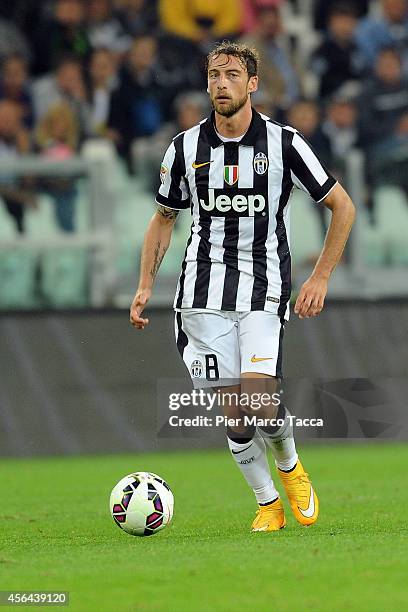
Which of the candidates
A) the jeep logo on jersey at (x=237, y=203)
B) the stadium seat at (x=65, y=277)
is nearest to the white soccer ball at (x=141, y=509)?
the jeep logo on jersey at (x=237, y=203)

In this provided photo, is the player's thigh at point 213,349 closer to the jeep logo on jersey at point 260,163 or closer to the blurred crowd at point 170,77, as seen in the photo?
the jeep logo on jersey at point 260,163

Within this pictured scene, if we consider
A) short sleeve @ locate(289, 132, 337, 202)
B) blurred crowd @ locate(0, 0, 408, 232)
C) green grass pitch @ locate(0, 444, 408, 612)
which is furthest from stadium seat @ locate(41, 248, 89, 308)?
short sleeve @ locate(289, 132, 337, 202)

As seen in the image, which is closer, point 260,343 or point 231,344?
point 260,343

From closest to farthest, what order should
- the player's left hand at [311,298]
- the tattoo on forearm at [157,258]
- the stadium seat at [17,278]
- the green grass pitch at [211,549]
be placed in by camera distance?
the green grass pitch at [211,549], the player's left hand at [311,298], the tattoo on forearm at [157,258], the stadium seat at [17,278]

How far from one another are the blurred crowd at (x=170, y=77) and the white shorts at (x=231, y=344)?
5100 mm

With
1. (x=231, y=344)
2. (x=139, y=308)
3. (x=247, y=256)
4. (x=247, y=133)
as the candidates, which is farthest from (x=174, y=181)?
(x=231, y=344)

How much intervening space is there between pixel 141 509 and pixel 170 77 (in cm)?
840

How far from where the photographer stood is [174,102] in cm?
1405

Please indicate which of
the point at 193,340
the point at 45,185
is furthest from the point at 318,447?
the point at 193,340

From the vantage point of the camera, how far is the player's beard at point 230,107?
6.58m

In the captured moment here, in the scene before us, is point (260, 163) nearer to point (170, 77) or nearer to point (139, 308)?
point (139, 308)

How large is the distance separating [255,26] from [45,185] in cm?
428

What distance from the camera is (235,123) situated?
21.9ft

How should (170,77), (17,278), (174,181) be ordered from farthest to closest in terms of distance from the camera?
(170,77), (17,278), (174,181)
